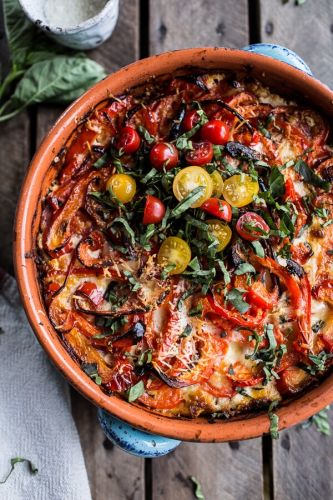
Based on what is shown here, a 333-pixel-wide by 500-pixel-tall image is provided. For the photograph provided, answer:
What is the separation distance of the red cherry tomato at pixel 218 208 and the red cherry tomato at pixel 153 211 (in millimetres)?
142

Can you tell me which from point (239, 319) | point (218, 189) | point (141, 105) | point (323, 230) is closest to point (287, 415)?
point (239, 319)

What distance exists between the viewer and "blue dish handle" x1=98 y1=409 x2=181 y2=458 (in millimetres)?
2396

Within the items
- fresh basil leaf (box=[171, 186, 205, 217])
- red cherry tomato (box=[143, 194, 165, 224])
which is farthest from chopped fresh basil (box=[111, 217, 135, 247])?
fresh basil leaf (box=[171, 186, 205, 217])

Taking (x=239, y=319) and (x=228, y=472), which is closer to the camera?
(x=239, y=319)

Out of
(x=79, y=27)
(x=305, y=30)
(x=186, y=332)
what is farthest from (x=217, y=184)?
(x=305, y=30)

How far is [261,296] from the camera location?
228 cm

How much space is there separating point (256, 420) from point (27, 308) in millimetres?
882

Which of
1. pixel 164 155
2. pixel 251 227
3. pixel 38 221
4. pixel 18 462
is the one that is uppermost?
pixel 164 155

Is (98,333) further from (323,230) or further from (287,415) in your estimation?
(323,230)

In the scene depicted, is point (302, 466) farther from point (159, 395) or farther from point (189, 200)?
point (189, 200)

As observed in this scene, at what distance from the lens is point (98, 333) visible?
7.60ft

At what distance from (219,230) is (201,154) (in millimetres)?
272

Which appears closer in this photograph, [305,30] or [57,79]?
[57,79]

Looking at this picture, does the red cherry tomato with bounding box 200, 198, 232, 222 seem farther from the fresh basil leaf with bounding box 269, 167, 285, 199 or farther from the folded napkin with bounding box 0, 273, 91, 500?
the folded napkin with bounding box 0, 273, 91, 500
